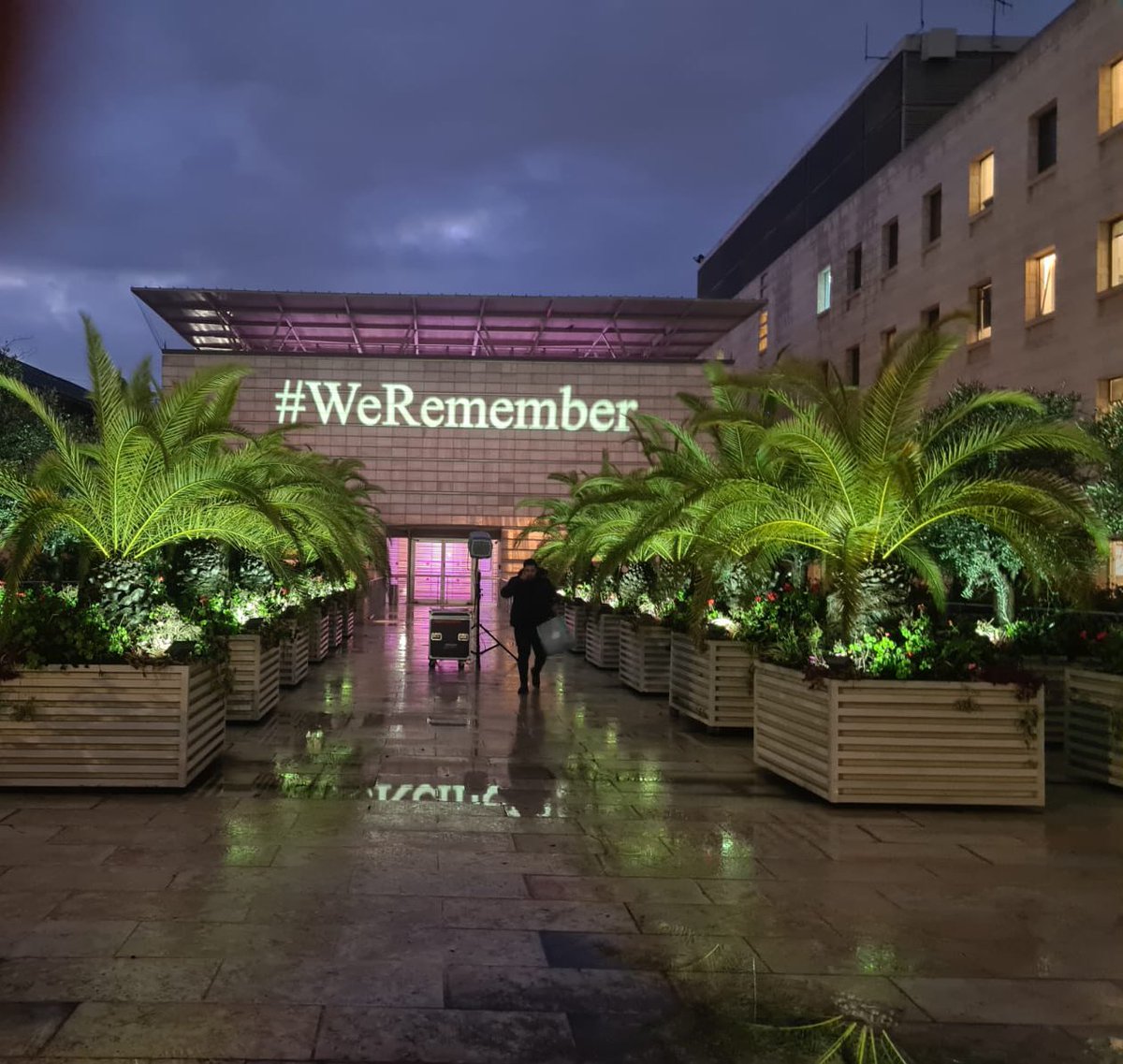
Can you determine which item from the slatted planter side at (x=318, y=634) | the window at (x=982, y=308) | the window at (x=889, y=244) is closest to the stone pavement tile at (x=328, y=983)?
the slatted planter side at (x=318, y=634)

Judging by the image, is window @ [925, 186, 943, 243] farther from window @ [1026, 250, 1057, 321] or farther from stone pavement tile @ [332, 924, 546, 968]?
stone pavement tile @ [332, 924, 546, 968]

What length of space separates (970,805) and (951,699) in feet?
2.49

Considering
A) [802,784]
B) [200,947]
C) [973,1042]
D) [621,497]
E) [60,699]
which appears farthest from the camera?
[621,497]

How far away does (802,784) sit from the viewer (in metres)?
8.27

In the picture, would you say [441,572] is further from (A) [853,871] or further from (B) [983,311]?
(A) [853,871]

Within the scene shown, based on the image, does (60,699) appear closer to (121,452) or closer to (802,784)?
(121,452)

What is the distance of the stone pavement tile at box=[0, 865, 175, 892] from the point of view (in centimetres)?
544

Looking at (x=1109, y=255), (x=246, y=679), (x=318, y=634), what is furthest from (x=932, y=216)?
(x=246, y=679)

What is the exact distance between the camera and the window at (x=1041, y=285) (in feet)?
77.0

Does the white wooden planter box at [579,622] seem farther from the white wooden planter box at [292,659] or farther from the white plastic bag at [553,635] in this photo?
the white wooden planter box at [292,659]

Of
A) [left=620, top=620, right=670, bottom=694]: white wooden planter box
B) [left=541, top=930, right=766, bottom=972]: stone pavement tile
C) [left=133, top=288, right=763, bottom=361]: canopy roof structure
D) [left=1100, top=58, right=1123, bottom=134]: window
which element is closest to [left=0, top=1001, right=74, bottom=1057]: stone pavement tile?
[left=541, top=930, right=766, bottom=972]: stone pavement tile

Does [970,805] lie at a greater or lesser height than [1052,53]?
lesser

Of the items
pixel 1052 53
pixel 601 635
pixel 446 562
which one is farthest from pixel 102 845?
pixel 446 562

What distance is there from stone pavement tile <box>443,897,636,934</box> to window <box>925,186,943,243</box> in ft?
88.0
